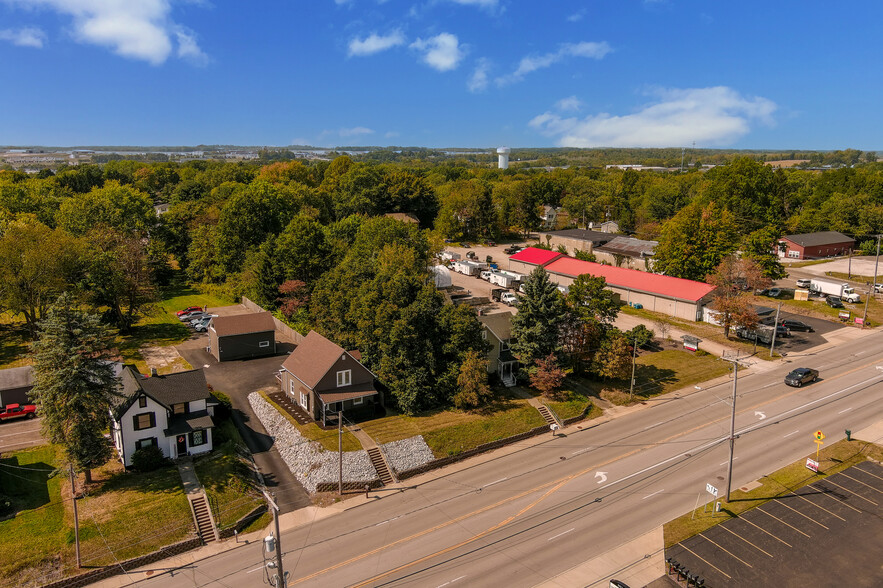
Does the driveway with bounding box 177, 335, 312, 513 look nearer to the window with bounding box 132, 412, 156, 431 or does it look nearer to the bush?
the bush

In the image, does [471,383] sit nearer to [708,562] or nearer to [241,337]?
[708,562]

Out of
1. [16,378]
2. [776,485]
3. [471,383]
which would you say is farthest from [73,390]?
[776,485]

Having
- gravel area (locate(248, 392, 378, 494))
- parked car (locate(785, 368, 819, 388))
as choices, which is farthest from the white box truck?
gravel area (locate(248, 392, 378, 494))

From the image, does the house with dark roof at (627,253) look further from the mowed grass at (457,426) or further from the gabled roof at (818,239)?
the mowed grass at (457,426)

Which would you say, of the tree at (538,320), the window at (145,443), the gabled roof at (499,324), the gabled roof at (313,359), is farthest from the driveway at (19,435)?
the tree at (538,320)

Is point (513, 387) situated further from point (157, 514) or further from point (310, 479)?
point (157, 514)

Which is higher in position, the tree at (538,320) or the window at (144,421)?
the tree at (538,320)

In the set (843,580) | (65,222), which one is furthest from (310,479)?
(65,222)
